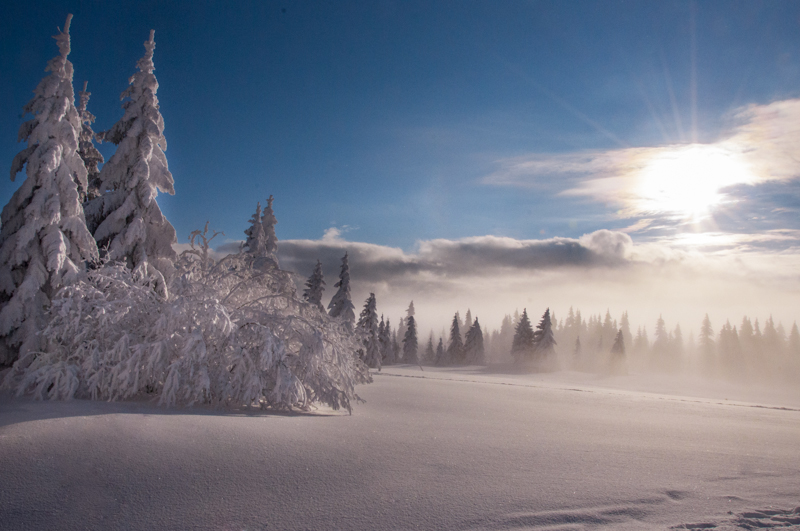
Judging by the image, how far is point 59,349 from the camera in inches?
427

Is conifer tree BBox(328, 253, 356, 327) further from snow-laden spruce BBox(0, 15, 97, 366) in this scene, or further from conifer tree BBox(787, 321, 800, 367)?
conifer tree BBox(787, 321, 800, 367)

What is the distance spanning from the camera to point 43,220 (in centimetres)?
1375

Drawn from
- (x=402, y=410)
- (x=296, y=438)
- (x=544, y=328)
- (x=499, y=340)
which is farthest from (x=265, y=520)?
(x=499, y=340)

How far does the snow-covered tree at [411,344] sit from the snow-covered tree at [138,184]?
57035mm

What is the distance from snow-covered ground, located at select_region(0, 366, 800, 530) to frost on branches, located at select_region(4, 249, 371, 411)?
50.8 inches

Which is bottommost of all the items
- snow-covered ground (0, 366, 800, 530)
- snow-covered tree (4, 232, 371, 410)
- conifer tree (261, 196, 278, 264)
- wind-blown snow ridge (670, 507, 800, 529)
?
wind-blown snow ridge (670, 507, 800, 529)

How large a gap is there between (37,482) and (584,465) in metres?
6.64

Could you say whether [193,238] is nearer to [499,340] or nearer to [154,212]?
[154,212]

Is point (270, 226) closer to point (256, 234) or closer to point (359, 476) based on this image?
point (256, 234)

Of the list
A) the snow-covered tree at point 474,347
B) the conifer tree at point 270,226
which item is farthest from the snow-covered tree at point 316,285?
the snow-covered tree at point 474,347

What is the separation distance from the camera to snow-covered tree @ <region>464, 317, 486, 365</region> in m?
73.2

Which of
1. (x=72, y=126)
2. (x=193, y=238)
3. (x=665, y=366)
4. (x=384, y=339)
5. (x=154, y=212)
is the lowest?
(x=665, y=366)

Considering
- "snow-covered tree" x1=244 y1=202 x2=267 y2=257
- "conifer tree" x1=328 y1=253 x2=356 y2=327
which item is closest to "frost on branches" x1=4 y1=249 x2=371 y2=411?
"snow-covered tree" x1=244 y1=202 x2=267 y2=257

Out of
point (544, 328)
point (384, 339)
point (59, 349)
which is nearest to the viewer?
point (59, 349)
